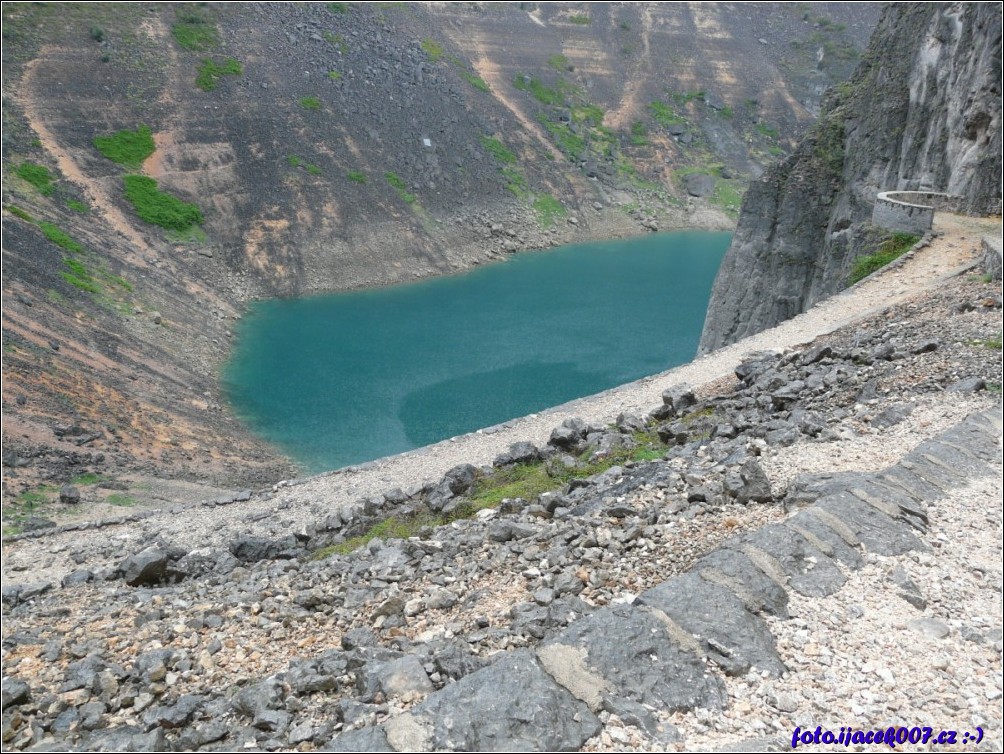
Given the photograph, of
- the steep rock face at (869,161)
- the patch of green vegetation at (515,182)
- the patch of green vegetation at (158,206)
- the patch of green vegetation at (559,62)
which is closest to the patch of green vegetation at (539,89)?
the patch of green vegetation at (559,62)

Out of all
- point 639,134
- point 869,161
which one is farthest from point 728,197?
point 869,161

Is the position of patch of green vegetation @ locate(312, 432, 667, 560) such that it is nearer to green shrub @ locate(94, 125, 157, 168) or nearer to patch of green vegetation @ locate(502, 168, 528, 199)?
green shrub @ locate(94, 125, 157, 168)

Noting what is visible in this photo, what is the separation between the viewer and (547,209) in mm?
80125

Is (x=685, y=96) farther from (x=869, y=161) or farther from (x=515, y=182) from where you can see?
(x=869, y=161)

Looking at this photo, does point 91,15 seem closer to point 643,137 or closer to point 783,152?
point 643,137

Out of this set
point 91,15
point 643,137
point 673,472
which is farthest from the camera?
point 643,137

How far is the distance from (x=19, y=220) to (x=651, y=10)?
270 ft

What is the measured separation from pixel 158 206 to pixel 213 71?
50.4 feet

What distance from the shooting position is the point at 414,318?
2206 inches

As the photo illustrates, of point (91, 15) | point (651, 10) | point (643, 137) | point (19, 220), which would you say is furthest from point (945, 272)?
point (651, 10)

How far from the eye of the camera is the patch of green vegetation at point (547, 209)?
7888 cm

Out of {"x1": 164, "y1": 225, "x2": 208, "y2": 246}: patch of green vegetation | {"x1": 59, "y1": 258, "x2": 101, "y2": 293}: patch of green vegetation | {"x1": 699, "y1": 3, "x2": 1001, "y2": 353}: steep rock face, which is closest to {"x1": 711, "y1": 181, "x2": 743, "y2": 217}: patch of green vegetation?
{"x1": 699, "y1": 3, "x2": 1001, "y2": 353}: steep rock face

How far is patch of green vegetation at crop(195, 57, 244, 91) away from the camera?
66.0 meters

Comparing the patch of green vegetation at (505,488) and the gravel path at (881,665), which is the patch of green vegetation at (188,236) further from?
the gravel path at (881,665)
